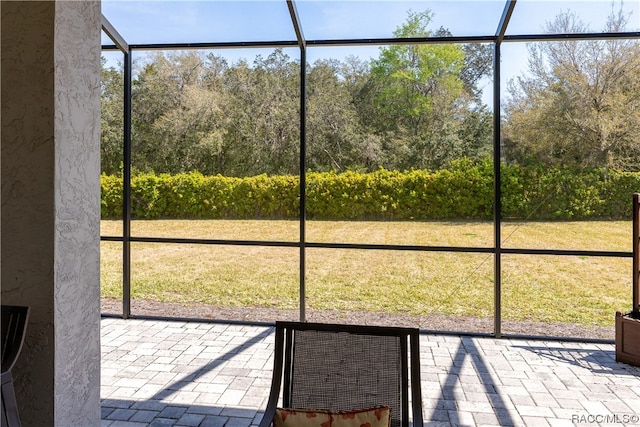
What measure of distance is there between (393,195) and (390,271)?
124 centimetres

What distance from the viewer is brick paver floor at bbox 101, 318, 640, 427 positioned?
2852 millimetres

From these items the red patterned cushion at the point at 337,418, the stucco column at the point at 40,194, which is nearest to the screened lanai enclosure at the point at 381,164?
the stucco column at the point at 40,194

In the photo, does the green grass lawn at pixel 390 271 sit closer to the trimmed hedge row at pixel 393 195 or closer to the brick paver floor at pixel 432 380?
the trimmed hedge row at pixel 393 195

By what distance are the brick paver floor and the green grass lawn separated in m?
2.35

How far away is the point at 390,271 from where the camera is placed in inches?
278

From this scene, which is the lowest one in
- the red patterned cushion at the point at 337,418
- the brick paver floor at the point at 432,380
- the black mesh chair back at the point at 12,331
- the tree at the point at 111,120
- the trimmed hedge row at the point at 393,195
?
the brick paver floor at the point at 432,380

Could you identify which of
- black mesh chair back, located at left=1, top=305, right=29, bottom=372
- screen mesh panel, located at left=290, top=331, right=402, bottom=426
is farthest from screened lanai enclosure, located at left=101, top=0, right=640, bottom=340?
screen mesh panel, located at left=290, top=331, right=402, bottom=426

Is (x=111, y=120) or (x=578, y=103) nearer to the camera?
(x=578, y=103)

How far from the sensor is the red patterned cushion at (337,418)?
1582 millimetres

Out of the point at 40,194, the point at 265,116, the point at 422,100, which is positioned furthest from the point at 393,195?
the point at 40,194

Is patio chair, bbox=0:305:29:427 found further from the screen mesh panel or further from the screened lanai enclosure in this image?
the screened lanai enclosure

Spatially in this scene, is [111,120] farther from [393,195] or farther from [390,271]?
[390,271]

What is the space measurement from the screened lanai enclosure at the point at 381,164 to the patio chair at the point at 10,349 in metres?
3.67

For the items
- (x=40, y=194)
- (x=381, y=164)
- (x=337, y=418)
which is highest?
(x=381, y=164)
